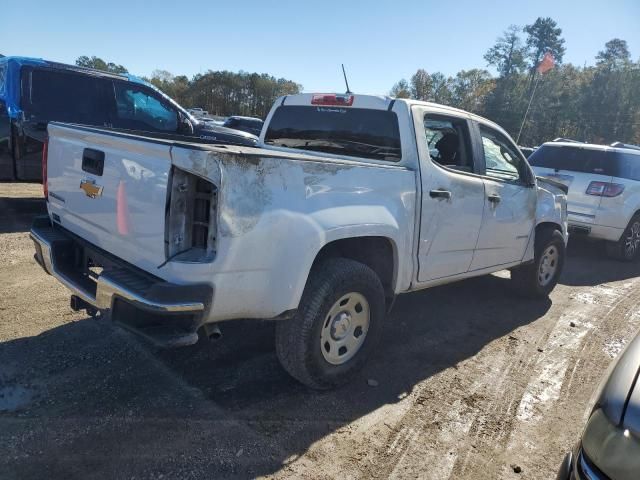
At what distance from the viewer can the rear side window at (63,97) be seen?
668 centimetres

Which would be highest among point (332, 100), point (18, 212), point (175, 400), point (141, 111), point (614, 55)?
point (614, 55)

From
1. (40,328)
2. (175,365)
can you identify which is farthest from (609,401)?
(40,328)

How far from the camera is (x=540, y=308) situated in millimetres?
Answer: 5297

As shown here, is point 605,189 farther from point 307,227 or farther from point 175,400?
point 175,400

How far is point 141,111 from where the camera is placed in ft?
25.6

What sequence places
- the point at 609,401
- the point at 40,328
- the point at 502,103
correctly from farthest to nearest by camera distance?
the point at 502,103, the point at 40,328, the point at 609,401

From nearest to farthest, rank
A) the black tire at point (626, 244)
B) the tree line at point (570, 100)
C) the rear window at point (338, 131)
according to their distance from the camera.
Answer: the rear window at point (338, 131) < the black tire at point (626, 244) < the tree line at point (570, 100)

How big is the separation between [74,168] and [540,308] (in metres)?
4.72

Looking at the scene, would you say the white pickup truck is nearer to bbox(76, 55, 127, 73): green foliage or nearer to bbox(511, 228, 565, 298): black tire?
bbox(511, 228, 565, 298): black tire

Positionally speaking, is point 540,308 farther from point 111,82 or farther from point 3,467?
point 111,82

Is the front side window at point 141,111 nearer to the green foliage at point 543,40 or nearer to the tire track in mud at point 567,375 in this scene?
the tire track in mud at point 567,375

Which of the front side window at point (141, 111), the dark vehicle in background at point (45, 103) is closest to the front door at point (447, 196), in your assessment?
the dark vehicle in background at point (45, 103)

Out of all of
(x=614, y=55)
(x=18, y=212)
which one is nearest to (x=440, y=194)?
(x=18, y=212)

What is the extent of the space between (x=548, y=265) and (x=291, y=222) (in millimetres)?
4055
